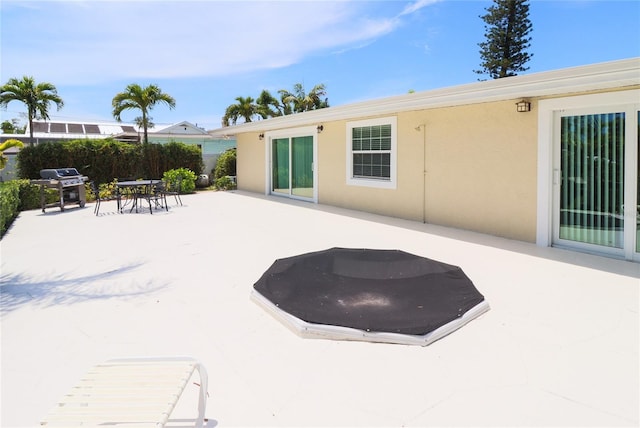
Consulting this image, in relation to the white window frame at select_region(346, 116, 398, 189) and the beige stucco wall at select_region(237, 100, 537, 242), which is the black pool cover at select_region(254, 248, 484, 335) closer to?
the beige stucco wall at select_region(237, 100, 537, 242)

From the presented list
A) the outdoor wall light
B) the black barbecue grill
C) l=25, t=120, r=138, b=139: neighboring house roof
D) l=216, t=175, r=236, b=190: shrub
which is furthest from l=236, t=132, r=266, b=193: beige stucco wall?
l=25, t=120, r=138, b=139: neighboring house roof

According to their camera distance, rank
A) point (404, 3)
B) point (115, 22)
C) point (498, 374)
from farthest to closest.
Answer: point (404, 3) < point (115, 22) < point (498, 374)

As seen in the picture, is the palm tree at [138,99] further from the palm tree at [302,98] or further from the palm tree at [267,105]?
the palm tree at [302,98]

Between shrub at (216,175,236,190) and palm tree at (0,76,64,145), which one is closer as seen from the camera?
palm tree at (0,76,64,145)

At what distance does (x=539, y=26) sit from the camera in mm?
23188

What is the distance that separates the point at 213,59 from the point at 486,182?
12.2m

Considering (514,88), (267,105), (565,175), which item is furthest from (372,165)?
(267,105)

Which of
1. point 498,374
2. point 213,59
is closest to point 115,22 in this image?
point 213,59

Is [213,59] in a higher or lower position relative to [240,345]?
higher

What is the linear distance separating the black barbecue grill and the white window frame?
8391 mm

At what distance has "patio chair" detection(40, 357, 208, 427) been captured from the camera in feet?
6.16

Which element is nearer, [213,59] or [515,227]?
[515,227]

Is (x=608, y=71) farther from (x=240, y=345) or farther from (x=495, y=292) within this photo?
(x=240, y=345)

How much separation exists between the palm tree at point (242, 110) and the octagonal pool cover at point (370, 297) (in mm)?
21624
